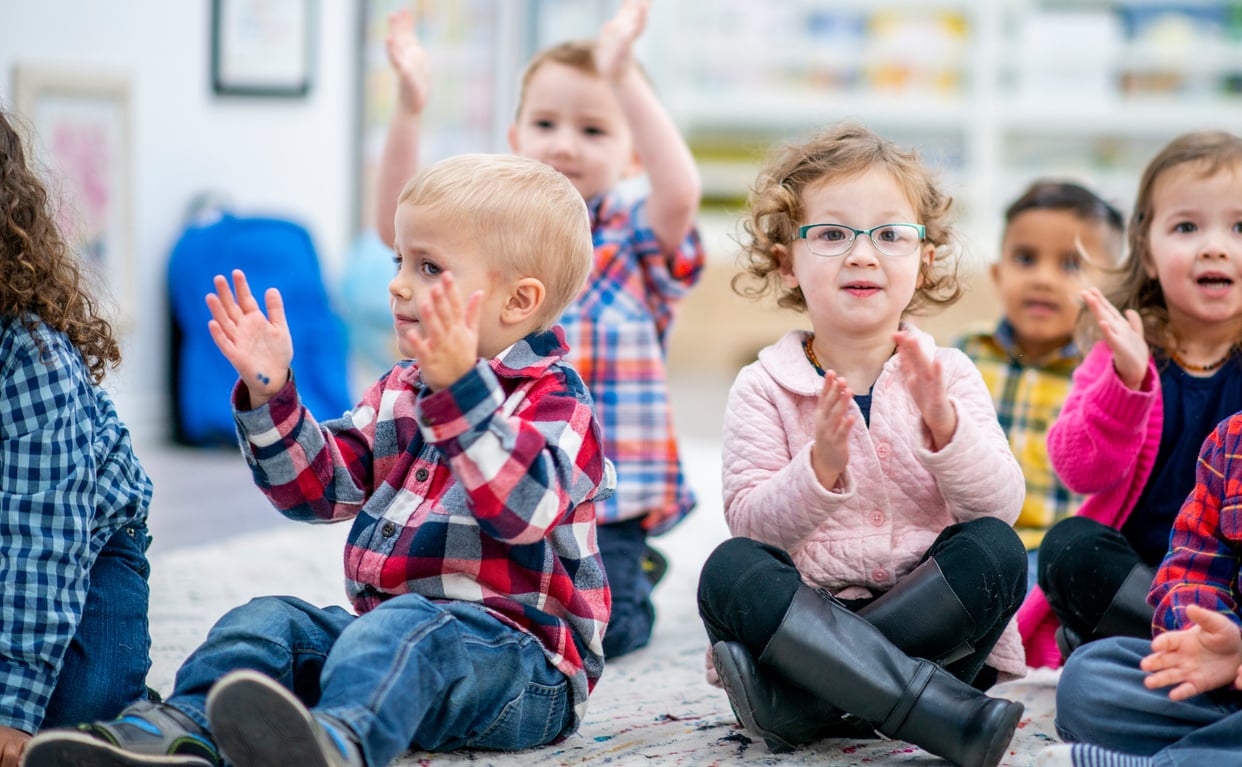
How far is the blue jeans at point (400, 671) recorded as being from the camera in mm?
1015

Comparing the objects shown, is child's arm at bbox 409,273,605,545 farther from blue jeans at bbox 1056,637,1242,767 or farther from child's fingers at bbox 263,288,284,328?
blue jeans at bbox 1056,637,1242,767

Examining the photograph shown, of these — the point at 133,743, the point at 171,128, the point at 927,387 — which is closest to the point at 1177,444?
the point at 927,387

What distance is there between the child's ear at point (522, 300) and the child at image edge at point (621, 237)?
529mm

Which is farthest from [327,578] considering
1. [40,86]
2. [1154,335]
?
[40,86]

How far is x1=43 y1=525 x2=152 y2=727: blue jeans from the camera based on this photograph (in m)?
1.14

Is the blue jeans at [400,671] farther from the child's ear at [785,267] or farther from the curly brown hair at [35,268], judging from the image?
the child's ear at [785,267]

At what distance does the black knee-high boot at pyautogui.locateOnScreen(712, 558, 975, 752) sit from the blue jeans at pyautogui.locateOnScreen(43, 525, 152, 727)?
511 mm

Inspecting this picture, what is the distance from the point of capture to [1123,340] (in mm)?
1383

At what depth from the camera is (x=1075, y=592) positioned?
142 centimetres

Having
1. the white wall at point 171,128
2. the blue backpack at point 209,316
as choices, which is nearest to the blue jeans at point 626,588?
the white wall at point 171,128

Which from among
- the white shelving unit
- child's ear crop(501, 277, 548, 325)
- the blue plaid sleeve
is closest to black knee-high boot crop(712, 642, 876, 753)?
child's ear crop(501, 277, 548, 325)

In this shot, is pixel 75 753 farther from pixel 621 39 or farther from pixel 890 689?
pixel 621 39

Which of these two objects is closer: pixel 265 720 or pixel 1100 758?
pixel 265 720

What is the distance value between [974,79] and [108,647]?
3943mm
